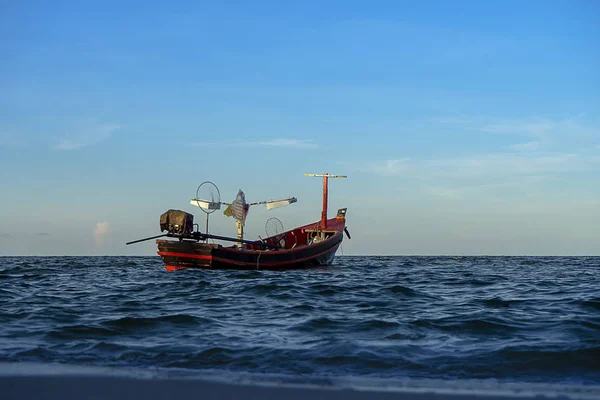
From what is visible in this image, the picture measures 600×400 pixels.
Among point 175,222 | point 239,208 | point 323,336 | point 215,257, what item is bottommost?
point 323,336

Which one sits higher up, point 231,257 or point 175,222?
point 175,222

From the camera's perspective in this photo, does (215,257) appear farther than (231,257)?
No

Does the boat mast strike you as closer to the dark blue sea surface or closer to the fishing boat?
the fishing boat

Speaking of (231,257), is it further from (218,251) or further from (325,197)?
(325,197)

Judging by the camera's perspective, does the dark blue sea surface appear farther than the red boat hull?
No

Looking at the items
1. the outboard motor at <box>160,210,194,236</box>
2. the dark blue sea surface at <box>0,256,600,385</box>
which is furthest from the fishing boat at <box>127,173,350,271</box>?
the dark blue sea surface at <box>0,256,600,385</box>

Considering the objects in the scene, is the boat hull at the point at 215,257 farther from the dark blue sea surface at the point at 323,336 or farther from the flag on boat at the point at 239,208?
the dark blue sea surface at the point at 323,336

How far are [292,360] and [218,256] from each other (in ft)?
77.8

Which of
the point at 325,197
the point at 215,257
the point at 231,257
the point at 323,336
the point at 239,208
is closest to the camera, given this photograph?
the point at 323,336

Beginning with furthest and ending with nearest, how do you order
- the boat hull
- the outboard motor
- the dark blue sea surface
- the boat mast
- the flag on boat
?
the boat mast, the flag on boat, the boat hull, the outboard motor, the dark blue sea surface

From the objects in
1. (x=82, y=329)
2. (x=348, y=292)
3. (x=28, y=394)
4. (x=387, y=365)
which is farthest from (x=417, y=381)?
(x=348, y=292)

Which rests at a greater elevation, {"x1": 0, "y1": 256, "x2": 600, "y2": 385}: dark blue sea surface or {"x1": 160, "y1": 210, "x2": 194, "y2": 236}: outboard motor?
{"x1": 160, "y1": 210, "x2": 194, "y2": 236}: outboard motor

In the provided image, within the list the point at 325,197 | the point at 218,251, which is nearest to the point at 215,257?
the point at 218,251

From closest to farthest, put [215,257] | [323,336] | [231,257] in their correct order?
[323,336] < [215,257] < [231,257]
